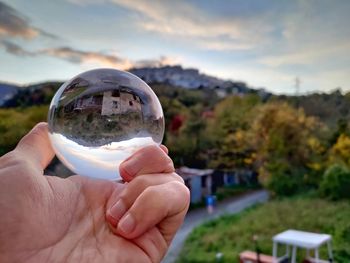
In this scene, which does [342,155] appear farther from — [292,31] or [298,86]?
[292,31]

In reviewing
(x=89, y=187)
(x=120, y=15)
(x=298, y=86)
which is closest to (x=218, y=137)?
(x=298, y=86)

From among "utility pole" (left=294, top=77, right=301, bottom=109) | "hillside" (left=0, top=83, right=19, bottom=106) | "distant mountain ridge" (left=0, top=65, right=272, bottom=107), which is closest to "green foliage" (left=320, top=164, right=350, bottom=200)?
"utility pole" (left=294, top=77, right=301, bottom=109)

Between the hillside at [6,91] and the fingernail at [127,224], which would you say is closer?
the fingernail at [127,224]

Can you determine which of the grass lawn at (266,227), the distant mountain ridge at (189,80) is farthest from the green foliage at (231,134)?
the grass lawn at (266,227)

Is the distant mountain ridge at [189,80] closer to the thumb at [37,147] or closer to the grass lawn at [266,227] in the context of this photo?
the grass lawn at [266,227]

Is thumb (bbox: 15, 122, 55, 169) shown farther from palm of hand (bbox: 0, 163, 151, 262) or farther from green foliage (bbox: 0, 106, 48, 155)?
green foliage (bbox: 0, 106, 48, 155)

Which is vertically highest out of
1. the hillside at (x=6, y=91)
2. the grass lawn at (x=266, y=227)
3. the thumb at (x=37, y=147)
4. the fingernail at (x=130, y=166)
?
the hillside at (x=6, y=91)

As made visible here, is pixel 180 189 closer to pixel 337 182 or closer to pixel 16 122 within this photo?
pixel 16 122
